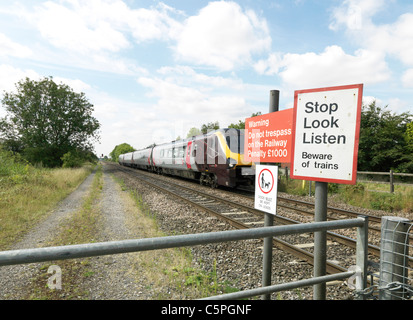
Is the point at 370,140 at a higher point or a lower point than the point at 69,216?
higher

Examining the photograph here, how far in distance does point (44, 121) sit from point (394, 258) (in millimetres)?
37345

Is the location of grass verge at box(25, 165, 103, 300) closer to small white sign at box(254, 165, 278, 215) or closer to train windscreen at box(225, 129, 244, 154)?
small white sign at box(254, 165, 278, 215)

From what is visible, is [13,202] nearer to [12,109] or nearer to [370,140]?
[12,109]

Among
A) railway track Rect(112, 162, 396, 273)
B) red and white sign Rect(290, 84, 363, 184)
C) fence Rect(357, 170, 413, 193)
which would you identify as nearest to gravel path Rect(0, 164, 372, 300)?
railway track Rect(112, 162, 396, 273)

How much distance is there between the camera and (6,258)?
115 cm

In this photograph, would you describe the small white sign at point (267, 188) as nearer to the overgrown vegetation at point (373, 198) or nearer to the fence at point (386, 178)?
the overgrown vegetation at point (373, 198)

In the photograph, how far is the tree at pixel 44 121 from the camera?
3111 cm

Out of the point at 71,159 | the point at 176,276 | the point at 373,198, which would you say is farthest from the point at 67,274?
the point at 71,159

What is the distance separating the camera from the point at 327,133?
2.08m

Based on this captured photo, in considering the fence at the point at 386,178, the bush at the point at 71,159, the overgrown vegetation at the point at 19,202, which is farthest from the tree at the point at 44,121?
the fence at the point at 386,178

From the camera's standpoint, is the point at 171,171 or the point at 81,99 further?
the point at 81,99
